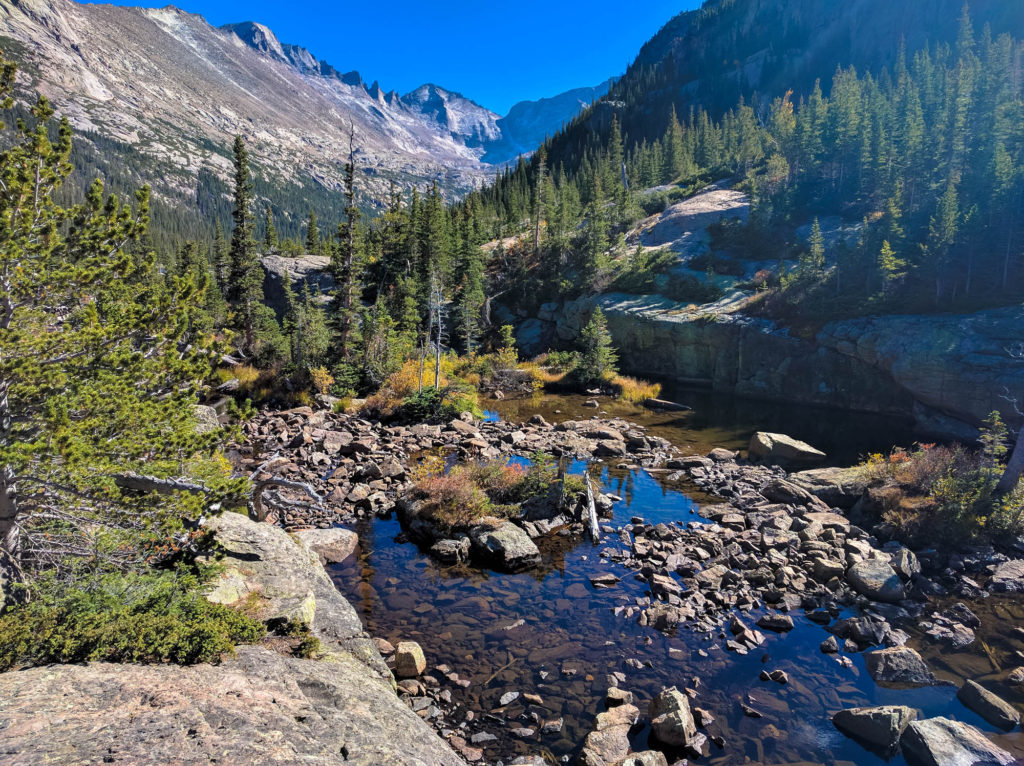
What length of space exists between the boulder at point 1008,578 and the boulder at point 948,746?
7.20 metres

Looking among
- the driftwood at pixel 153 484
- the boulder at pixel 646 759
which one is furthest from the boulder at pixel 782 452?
the driftwood at pixel 153 484

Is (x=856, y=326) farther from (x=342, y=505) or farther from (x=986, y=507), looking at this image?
(x=342, y=505)

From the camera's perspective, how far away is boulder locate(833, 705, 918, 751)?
8555 millimetres

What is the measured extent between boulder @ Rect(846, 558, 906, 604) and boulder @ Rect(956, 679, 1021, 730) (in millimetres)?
3227

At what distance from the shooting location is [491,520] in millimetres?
16406

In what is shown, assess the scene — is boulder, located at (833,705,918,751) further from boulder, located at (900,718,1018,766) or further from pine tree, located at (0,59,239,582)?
pine tree, located at (0,59,239,582)

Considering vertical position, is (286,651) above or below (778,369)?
below

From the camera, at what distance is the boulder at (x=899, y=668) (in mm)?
10180

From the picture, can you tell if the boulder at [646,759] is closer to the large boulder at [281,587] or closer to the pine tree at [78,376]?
the large boulder at [281,587]

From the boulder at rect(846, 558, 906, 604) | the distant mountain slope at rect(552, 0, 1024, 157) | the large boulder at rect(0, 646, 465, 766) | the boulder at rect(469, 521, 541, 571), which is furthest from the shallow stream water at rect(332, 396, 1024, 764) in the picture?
the distant mountain slope at rect(552, 0, 1024, 157)

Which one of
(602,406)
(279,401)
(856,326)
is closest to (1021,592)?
(602,406)

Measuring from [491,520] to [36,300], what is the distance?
12.5 meters

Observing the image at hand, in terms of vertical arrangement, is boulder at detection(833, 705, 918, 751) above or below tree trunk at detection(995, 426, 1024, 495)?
below

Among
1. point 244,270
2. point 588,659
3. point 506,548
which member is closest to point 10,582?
point 588,659
